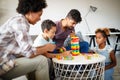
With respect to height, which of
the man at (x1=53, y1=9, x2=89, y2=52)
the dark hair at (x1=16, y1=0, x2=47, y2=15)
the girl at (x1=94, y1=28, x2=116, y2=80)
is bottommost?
Answer: the girl at (x1=94, y1=28, x2=116, y2=80)

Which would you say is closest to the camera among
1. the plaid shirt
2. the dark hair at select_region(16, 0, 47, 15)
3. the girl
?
the plaid shirt

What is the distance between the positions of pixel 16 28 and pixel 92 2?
3.79 metres

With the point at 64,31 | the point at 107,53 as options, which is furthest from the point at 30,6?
the point at 107,53

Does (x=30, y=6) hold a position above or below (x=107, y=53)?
above

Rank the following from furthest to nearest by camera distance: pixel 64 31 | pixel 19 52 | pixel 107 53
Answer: pixel 64 31
pixel 107 53
pixel 19 52

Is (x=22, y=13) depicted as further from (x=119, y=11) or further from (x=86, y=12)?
(x=119, y=11)

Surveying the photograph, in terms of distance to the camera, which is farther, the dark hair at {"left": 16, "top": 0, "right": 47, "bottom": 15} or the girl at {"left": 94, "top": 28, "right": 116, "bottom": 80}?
the girl at {"left": 94, "top": 28, "right": 116, "bottom": 80}

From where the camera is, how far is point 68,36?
270cm

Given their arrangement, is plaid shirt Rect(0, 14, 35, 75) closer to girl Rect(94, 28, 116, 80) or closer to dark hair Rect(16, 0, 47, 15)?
dark hair Rect(16, 0, 47, 15)

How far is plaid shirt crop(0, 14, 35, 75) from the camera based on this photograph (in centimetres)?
151

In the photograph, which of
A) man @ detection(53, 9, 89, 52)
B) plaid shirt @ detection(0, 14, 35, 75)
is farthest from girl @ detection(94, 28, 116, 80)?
plaid shirt @ detection(0, 14, 35, 75)

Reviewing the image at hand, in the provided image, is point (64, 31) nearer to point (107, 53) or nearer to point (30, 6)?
point (107, 53)

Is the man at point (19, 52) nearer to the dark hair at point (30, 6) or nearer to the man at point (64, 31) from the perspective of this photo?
the dark hair at point (30, 6)

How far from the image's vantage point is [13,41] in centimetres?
159
